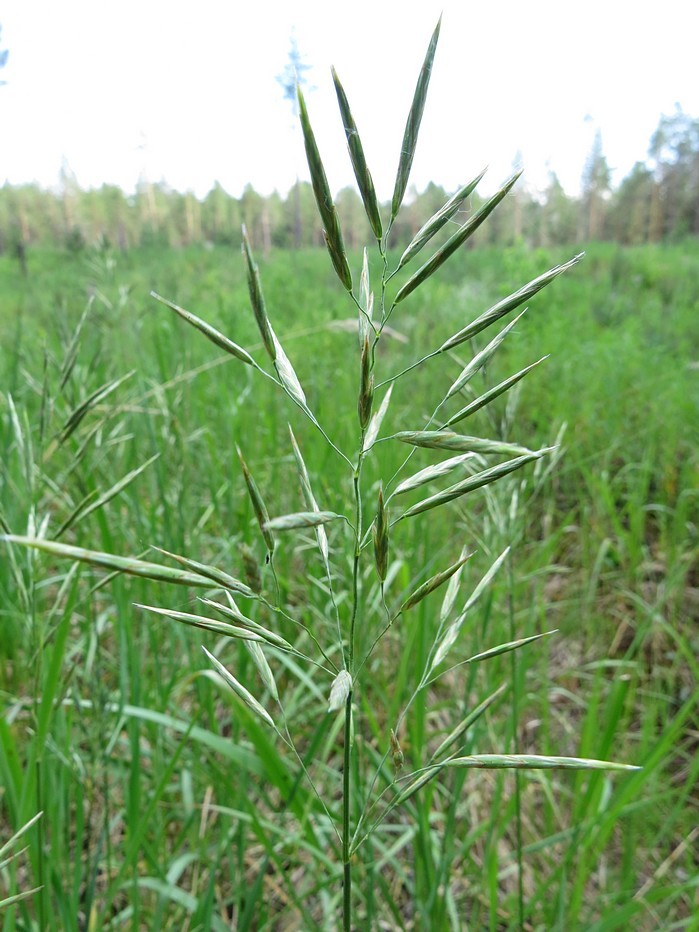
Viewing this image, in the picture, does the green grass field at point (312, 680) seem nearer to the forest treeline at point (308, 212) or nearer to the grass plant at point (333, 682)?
the grass plant at point (333, 682)

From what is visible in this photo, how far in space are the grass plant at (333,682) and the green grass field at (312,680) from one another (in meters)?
0.01

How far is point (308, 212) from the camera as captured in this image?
13.6 metres

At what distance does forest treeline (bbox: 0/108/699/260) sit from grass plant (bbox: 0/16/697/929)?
8.75m

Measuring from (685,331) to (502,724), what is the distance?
4736mm

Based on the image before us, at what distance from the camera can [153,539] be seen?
141 centimetres

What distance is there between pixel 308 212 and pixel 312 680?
13.6 metres

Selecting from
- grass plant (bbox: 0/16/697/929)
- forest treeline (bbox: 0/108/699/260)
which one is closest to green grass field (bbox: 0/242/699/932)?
grass plant (bbox: 0/16/697/929)

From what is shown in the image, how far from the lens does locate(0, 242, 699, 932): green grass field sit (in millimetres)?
857

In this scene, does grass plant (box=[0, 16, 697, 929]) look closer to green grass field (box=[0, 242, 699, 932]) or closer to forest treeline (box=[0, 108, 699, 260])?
green grass field (box=[0, 242, 699, 932])

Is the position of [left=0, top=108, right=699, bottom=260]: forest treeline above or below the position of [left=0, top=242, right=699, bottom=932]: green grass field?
above

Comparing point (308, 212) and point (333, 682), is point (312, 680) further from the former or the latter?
point (308, 212)

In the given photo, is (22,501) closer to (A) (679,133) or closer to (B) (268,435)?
(B) (268,435)

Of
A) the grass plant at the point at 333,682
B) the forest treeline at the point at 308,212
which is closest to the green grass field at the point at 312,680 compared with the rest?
the grass plant at the point at 333,682

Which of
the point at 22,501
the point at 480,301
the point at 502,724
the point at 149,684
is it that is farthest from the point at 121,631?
the point at 480,301
